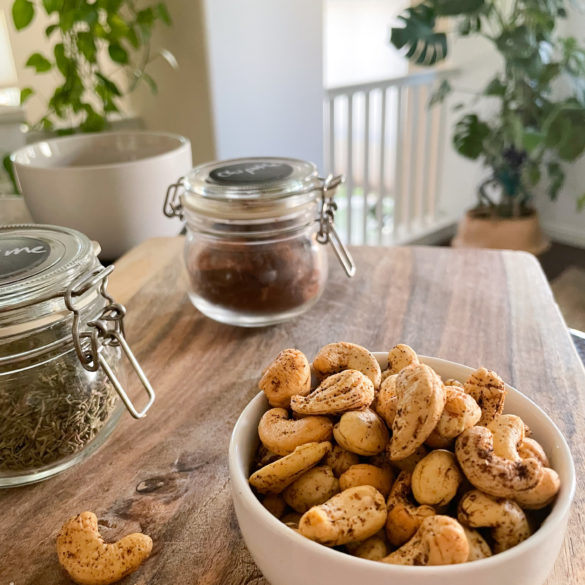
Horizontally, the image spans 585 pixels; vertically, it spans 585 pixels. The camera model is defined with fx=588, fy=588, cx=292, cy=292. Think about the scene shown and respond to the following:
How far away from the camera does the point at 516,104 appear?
2.07m

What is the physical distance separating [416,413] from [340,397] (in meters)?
0.05

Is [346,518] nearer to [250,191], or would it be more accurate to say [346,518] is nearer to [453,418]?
[453,418]

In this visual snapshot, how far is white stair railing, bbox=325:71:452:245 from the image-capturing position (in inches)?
83.7

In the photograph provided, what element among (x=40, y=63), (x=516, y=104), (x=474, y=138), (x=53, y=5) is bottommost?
(x=474, y=138)

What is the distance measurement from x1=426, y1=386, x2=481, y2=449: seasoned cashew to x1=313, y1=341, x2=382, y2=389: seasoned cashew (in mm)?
75

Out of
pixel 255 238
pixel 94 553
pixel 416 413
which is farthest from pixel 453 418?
pixel 255 238

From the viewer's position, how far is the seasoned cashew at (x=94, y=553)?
335mm

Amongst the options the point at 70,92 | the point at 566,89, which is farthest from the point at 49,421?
the point at 566,89

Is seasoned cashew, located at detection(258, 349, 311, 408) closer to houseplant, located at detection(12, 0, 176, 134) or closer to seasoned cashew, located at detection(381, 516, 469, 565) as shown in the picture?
seasoned cashew, located at detection(381, 516, 469, 565)

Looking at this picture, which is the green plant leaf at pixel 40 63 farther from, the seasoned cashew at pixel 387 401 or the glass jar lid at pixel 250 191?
the seasoned cashew at pixel 387 401

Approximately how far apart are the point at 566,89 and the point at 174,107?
158 cm

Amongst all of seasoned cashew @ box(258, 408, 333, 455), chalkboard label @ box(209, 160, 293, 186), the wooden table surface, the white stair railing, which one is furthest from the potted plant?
seasoned cashew @ box(258, 408, 333, 455)

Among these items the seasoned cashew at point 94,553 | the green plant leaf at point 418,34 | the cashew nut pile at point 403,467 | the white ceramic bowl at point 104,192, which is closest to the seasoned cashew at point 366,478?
the cashew nut pile at point 403,467

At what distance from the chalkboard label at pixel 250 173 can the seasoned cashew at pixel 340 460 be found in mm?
317
